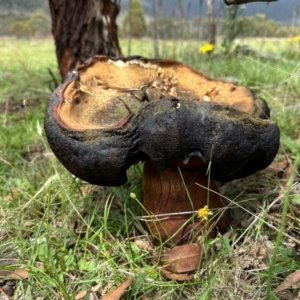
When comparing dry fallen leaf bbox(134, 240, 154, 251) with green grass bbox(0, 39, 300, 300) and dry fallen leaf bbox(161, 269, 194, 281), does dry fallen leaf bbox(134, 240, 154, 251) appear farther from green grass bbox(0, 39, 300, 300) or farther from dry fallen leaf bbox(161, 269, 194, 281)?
dry fallen leaf bbox(161, 269, 194, 281)

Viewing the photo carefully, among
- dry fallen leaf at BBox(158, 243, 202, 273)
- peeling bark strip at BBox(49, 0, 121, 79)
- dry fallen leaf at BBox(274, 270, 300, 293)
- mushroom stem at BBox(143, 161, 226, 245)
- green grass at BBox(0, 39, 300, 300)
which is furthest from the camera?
peeling bark strip at BBox(49, 0, 121, 79)

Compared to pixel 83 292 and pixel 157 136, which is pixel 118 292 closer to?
pixel 83 292

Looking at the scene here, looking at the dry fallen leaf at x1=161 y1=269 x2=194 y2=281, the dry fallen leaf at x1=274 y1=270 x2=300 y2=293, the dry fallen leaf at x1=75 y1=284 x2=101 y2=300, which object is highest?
the dry fallen leaf at x1=274 y1=270 x2=300 y2=293

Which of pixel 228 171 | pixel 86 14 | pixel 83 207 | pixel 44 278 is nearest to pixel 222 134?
pixel 228 171

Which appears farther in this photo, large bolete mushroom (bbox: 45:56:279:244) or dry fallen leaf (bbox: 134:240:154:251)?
dry fallen leaf (bbox: 134:240:154:251)

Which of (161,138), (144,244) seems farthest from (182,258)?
(161,138)

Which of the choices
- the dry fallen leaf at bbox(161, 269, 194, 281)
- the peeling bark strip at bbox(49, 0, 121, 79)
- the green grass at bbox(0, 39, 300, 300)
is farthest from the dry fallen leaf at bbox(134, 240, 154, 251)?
the peeling bark strip at bbox(49, 0, 121, 79)

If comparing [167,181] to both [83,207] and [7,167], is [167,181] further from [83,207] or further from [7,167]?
[7,167]
